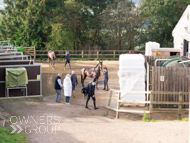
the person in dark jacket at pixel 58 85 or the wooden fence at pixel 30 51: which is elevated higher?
the wooden fence at pixel 30 51

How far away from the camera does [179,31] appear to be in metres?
28.3

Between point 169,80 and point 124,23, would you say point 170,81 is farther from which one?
point 124,23

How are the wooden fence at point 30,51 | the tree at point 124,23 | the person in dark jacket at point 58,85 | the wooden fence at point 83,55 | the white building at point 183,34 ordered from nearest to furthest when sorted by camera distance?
1. the person in dark jacket at point 58,85
2. the white building at point 183,34
3. the wooden fence at point 83,55
4. the wooden fence at point 30,51
5. the tree at point 124,23

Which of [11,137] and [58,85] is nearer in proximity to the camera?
[11,137]

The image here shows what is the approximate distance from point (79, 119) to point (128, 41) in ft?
111

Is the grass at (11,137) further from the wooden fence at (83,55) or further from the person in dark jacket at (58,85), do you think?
the wooden fence at (83,55)

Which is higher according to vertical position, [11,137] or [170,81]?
[170,81]

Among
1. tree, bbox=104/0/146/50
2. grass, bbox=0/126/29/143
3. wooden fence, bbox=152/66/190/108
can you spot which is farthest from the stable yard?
tree, bbox=104/0/146/50

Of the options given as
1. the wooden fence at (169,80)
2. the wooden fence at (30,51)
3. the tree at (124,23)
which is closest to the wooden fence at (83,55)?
the wooden fence at (30,51)

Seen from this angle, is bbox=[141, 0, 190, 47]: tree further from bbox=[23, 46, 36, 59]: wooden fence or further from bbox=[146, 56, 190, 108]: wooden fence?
bbox=[146, 56, 190, 108]: wooden fence

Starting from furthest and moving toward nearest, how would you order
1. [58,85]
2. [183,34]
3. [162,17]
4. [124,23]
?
[124,23], [162,17], [183,34], [58,85]

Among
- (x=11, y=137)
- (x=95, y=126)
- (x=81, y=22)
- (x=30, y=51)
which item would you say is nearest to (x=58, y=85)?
(x=95, y=126)

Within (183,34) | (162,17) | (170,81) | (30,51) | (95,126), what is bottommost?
(95,126)

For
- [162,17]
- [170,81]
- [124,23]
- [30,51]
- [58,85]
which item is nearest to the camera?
[170,81]
